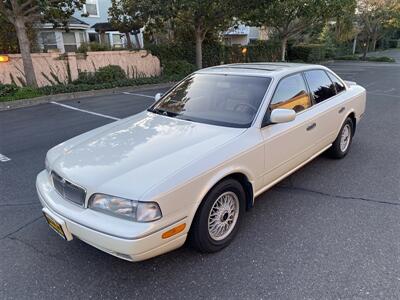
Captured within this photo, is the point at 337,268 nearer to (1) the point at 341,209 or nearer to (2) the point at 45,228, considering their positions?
(1) the point at 341,209

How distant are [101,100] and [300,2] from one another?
1212 cm

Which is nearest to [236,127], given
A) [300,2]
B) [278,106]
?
[278,106]

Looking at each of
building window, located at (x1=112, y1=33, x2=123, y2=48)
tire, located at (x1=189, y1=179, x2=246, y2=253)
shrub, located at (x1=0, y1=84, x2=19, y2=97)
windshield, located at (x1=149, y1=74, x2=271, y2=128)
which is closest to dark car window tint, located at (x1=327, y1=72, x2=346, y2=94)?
windshield, located at (x1=149, y1=74, x2=271, y2=128)

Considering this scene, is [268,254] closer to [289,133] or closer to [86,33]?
[289,133]

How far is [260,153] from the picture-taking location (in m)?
2.92

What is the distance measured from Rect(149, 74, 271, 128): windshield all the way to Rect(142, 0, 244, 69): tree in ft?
30.2

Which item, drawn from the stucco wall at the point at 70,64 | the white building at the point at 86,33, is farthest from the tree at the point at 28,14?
the white building at the point at 86,33

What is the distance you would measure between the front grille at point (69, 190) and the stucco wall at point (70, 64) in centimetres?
968

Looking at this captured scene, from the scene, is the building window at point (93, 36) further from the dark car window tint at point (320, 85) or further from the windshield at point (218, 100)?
the dark car window tint at point (320, 85)

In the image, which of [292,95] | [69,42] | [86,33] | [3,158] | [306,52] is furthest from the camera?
[306,52]

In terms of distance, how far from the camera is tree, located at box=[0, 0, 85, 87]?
9.54 meters

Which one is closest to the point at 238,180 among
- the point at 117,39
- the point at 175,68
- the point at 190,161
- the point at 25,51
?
the point at 190,161

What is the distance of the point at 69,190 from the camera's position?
8.04ft

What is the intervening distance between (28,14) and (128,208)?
1037 cm
